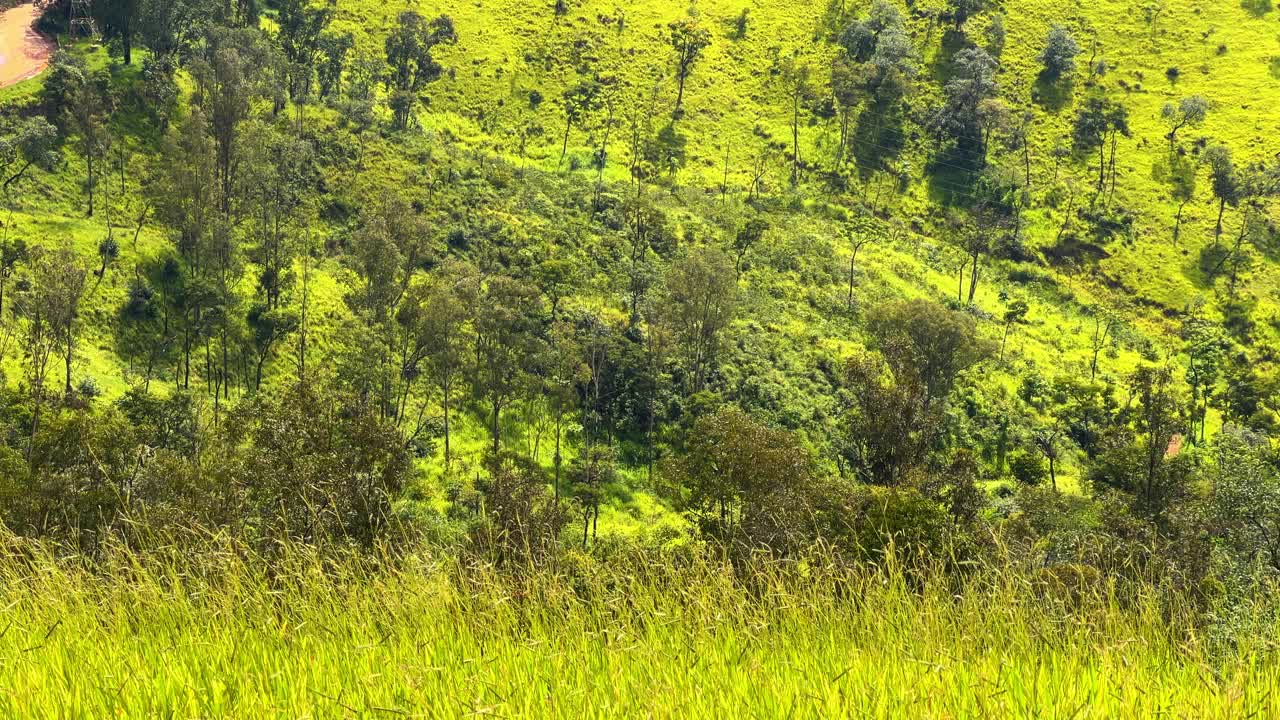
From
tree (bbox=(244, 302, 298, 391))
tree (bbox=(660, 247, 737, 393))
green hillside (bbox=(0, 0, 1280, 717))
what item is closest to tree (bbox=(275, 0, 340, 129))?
green hillside (bbox=(0, 0, 1280, 717))

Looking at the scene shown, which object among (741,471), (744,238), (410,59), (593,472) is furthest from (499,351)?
(410,59)

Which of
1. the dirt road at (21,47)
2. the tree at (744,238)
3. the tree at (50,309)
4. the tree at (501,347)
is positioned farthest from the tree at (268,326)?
the tree at (744,238)

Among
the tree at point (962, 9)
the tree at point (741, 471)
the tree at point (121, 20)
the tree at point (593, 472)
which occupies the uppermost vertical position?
the tree at point (962, 9)

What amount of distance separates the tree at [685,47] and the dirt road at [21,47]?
92.5 meters

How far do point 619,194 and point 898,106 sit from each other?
6690 cm

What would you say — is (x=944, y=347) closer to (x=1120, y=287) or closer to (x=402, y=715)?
(x=1120, y=287)

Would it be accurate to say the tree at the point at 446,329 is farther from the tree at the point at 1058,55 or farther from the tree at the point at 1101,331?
the tree at the point at 1058,55

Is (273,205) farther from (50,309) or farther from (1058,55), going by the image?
(1058,55)

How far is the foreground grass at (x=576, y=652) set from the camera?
4.07 m

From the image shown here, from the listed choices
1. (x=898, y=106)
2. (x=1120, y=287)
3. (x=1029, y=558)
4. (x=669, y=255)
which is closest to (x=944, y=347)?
(x=669, y=255)

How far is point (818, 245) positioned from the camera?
105125 mm

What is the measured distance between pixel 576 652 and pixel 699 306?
70.0 m

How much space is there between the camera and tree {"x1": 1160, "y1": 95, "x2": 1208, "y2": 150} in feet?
447

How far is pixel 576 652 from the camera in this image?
4.68m
